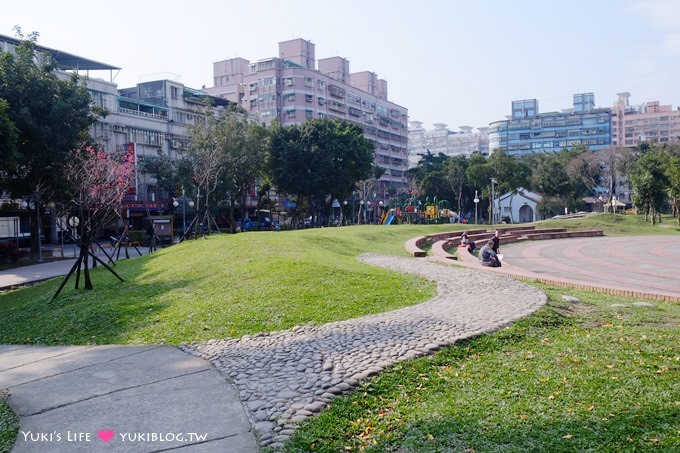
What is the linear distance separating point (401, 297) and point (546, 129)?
429 feet

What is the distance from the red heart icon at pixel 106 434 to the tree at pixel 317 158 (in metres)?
39.5

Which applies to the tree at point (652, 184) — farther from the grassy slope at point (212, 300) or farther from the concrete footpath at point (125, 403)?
the concrete footpath at point (125, 403)

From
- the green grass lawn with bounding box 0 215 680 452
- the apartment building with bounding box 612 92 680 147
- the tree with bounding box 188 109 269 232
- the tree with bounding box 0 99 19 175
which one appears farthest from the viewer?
the apartment building with bounding box 612 92 680 147

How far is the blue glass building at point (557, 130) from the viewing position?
123625mm

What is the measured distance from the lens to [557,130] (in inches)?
5059

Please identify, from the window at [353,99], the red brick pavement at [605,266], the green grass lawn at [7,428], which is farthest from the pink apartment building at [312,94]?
the green grass lawn at [7,428]

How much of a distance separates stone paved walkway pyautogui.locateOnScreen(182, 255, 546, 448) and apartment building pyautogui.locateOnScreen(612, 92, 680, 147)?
141m

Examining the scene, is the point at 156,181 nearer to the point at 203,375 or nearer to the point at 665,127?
the point at 203,375

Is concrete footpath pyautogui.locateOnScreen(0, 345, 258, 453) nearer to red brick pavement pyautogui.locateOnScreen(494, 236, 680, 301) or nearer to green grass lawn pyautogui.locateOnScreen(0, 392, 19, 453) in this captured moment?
green grass lawn pyautogui.locateOnScreen(0, 392, 19, 453)

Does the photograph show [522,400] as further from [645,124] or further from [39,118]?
[645,124]

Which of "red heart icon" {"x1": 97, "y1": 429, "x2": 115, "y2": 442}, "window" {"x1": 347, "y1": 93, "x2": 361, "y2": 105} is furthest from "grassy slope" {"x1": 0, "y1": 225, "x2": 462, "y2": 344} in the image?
"window" {"x1": 347, "y1": 93, "x2": 361, "y2": 105}

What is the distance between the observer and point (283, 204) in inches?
2586

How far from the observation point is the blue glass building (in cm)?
12362

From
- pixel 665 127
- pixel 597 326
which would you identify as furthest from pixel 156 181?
pixel 665 127
